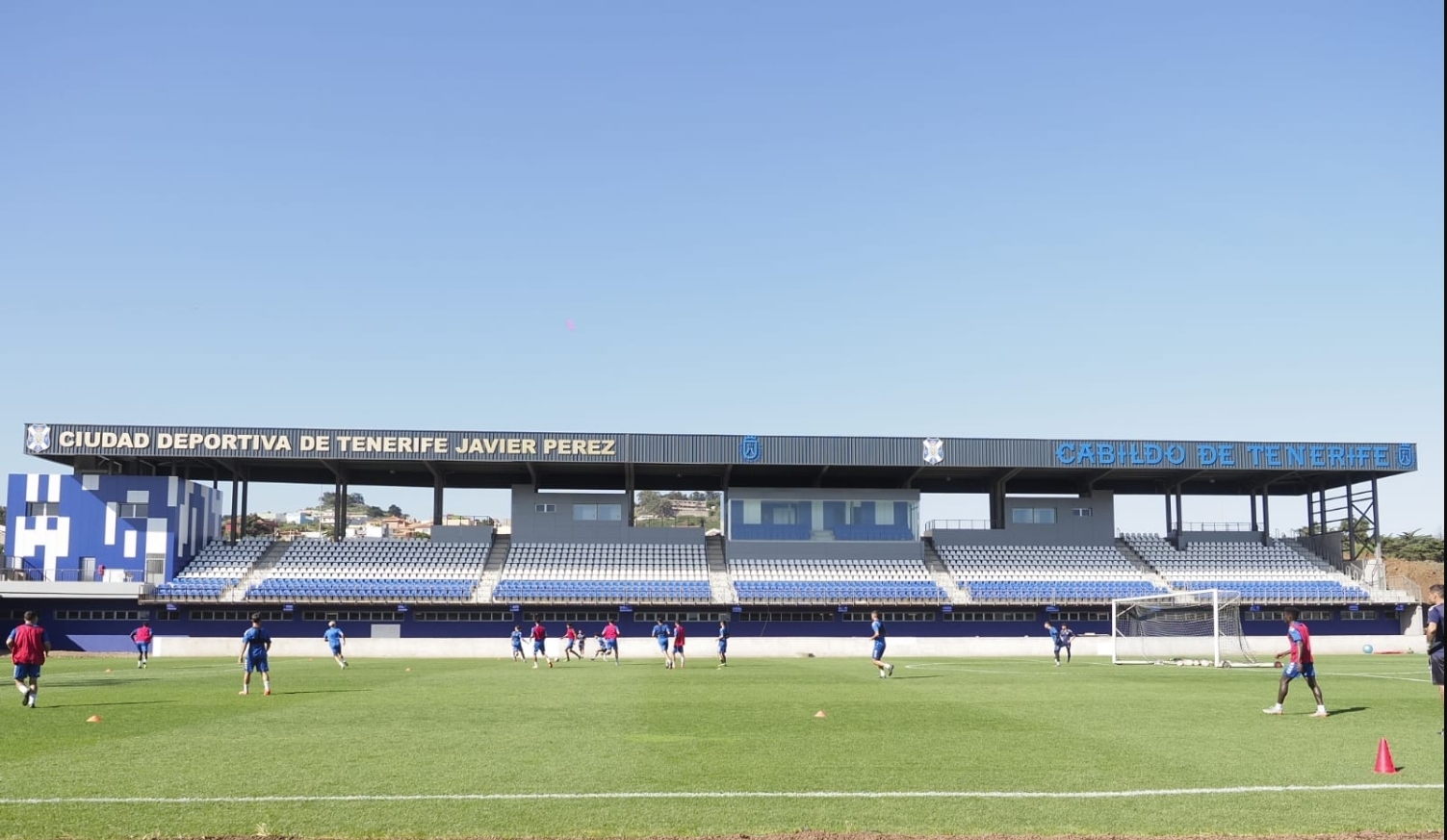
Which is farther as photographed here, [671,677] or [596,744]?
[671,677]

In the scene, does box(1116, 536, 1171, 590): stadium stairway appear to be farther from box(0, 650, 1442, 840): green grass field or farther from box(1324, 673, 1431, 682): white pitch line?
box(0, 650, 1442, 840): green grass field

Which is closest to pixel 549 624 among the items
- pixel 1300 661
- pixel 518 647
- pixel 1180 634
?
pixel 518 647

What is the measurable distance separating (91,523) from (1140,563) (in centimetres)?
5726

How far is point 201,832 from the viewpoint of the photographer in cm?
1148

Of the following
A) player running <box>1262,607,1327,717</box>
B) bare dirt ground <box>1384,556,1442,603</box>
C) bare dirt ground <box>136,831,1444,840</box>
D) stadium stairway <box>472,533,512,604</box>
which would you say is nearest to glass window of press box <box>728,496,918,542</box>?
stadium stairway <box>472,533,512,604</box>

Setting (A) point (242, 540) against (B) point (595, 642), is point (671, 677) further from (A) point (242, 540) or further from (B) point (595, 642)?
(A) point (242, 540)

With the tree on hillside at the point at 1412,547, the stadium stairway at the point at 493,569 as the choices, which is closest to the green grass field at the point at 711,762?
the stadium stairway at the point at 493,569

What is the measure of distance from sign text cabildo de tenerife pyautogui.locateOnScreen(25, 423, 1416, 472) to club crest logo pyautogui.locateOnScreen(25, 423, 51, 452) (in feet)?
0.16

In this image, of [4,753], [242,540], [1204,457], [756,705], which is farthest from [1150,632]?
[242,540]

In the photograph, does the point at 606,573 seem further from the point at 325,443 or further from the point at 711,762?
the point at 711,762

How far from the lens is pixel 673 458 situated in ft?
216

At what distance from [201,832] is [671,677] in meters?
24.7

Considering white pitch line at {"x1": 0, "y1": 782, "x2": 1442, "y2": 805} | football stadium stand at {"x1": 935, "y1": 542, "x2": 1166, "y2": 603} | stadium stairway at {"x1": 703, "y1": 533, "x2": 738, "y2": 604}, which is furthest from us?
stadium stairway at {"x1": 703, "y1": 533, "x2": 738, "y2": 604}

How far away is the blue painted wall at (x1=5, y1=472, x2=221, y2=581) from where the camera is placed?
62.2m
